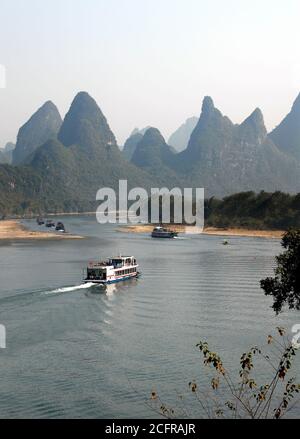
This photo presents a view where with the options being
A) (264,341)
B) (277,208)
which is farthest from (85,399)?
(277,208)

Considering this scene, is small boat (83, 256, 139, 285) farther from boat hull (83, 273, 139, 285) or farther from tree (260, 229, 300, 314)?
tree (260, 229, 300, 314)

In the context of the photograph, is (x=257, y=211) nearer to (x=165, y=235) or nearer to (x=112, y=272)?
(x=165, y=235)

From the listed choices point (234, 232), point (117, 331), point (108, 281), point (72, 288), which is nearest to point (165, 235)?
point (234, 232)

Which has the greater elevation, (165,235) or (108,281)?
(165,235)

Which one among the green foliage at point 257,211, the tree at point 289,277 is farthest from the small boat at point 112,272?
the green foliage at point 257,211

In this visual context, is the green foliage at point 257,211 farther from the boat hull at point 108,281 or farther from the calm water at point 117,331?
the boat hull at point 108,281
